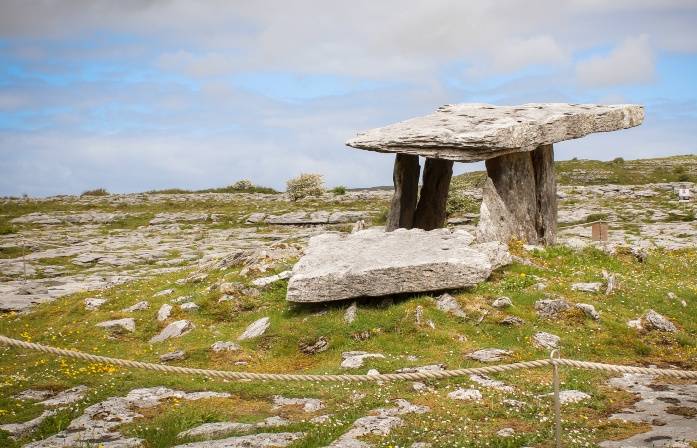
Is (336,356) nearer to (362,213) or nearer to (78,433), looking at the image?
(78,433)

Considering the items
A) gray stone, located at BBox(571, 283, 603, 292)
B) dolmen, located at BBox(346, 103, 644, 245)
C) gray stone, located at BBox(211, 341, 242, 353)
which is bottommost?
gray stone, located at BBox(211, 341, 242, 353)

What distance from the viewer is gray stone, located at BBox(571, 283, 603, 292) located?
16969 millimetres

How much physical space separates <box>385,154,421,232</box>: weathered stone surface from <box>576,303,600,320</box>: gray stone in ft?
30.7

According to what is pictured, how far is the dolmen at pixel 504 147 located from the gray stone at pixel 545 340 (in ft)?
19.7

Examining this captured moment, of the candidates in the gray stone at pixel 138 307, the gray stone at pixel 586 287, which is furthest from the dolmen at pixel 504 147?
the gray stone at pixel 138 307

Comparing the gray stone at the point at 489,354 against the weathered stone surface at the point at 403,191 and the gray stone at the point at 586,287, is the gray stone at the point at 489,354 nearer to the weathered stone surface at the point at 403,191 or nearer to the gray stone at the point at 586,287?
the gray stone at the point at 586,287

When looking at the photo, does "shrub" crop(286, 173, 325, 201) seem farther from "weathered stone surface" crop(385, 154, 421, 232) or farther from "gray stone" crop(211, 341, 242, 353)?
"gray stone" crop(211, 341, 242, 353)

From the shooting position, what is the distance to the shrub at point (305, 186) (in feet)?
197

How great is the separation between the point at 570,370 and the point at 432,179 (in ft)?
45.6

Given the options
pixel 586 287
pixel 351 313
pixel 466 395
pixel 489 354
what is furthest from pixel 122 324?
pixel 586 287

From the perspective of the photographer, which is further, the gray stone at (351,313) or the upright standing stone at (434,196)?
the upright standing stone at (434,196)

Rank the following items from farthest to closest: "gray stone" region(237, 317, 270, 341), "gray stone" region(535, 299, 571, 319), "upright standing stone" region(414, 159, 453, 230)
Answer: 1. "upright standing stone" region(414, 159, 453, 230)
2. "gray stone" region(237, 317, 270, 341)
3. "gray stone" region(535, 299, 571, 319)

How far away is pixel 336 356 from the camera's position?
14375 mm

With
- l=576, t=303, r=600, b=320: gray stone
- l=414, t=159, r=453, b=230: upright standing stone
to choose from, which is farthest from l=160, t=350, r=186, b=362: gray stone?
l=414, t=159, r=453, b=230: upright standing stone
